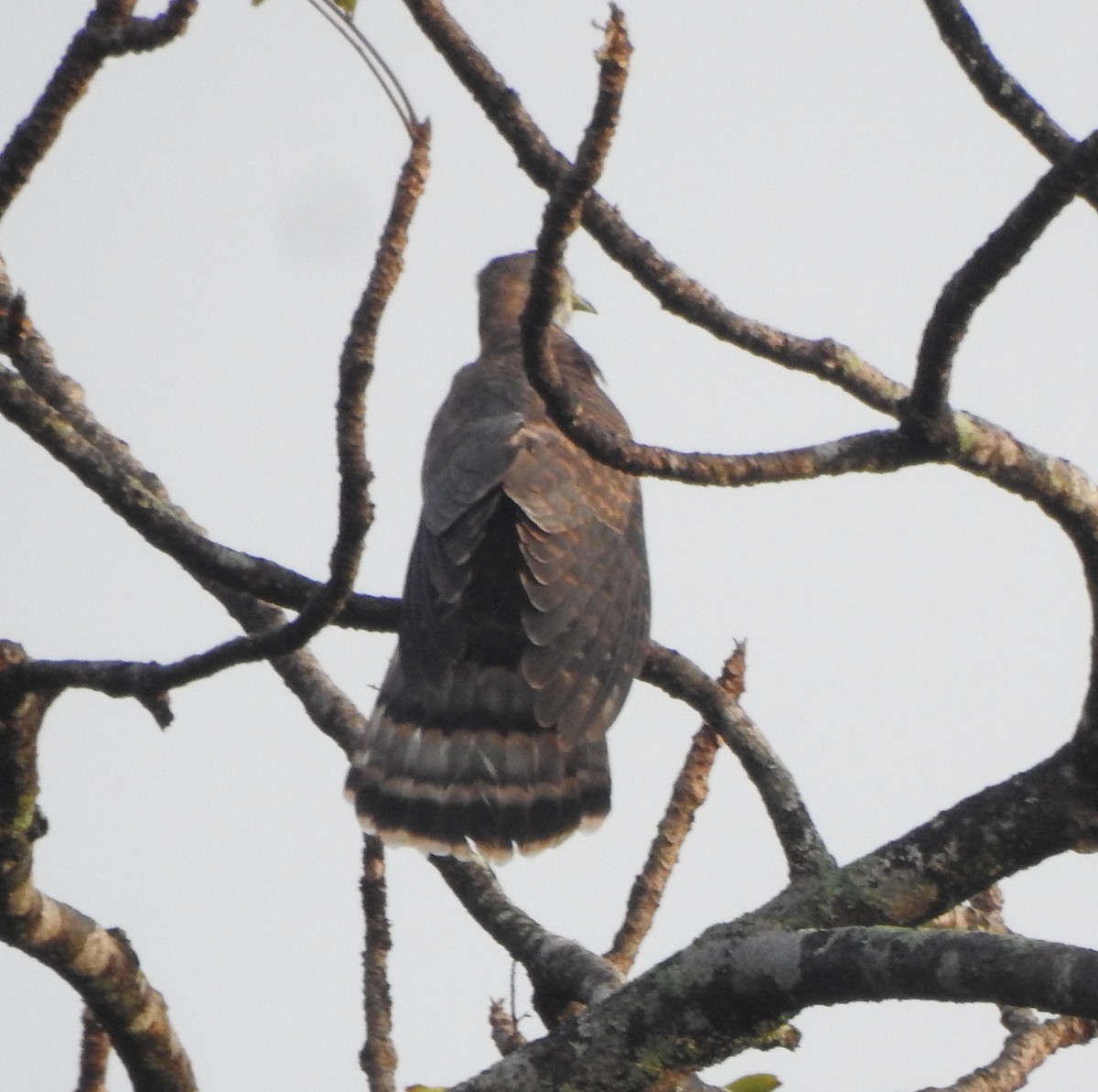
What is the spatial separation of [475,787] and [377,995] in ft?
3.24

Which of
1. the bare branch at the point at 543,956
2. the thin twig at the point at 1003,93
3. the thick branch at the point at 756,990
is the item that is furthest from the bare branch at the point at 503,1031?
the thin twig at the point at 1003,93

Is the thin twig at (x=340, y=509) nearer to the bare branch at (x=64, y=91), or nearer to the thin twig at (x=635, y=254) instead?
the bare branch at (x=64, y=91)

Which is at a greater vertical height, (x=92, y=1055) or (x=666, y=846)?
(x=666, y=846)

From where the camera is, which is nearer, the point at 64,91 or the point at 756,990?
the point at 756,990

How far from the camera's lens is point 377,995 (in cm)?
391

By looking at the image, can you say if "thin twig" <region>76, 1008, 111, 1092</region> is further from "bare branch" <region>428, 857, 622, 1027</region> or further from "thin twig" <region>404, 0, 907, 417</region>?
"thin twig" <region>404, 0, 907, 417</region>

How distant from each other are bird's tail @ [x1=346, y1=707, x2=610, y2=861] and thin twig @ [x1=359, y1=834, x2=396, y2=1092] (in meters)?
0.61

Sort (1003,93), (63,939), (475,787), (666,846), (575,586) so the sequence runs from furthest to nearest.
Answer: (575,586) → (475,787) → (666,846) → (1003,93) → (63,939)

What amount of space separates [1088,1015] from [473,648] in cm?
298

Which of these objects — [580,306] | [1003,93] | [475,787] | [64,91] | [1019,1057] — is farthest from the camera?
[580,306]

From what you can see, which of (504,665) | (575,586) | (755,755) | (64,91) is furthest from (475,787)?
(64,91)

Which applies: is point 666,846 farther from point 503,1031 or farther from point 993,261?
point 993,261

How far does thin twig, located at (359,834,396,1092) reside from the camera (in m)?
3.85

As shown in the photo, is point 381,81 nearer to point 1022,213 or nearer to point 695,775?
point 1022,213
